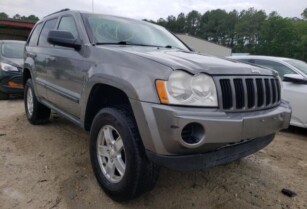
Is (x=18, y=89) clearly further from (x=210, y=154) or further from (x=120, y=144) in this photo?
(x=210, y=154)

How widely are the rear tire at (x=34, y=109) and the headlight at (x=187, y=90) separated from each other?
3.41 meters

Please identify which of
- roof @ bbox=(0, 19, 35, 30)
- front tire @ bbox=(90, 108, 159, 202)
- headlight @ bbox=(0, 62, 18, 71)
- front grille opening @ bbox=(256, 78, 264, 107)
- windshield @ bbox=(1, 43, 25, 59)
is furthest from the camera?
roof @ bbox=(0, 19, 35, 30)

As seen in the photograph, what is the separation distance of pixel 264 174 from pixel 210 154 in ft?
5.23

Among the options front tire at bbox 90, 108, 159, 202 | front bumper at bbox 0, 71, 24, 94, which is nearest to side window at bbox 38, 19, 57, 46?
front tire at bbox 90, 108, 159, 202

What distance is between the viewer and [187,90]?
224cm

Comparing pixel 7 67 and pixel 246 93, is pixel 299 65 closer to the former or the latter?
pixel 246 93

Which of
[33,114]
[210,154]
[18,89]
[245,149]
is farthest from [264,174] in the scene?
[18,89]

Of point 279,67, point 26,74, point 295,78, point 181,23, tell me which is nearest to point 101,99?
point 26,74

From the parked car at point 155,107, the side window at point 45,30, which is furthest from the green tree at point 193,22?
A: the parked car at point 155,107

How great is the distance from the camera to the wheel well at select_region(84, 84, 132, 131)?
111 inches

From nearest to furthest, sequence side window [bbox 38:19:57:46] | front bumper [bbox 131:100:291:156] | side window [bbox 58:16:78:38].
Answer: front bumper [bbox 131:100:291:156] → side window [bbox 58:16:78:38] → side window [bbox 38:19:57:46]

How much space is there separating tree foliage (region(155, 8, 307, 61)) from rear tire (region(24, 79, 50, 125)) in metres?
61.3

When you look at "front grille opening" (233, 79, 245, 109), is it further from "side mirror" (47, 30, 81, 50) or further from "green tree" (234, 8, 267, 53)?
"green tree" (234, 8, 267, 53)

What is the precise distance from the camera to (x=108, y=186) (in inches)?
108
